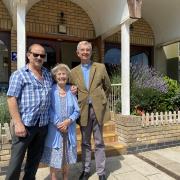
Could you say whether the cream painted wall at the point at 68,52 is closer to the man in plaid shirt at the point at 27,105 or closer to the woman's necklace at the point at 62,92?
the woman's necklace at the point at 62,92

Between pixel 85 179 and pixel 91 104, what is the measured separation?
104cm

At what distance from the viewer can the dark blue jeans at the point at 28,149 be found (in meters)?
2.82

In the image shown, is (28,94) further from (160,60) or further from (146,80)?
(160,60)

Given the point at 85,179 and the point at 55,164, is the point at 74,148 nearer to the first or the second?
the point at 55,164

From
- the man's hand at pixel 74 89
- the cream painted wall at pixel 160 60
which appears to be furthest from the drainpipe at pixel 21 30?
the cream painted wall at pixel 160 60

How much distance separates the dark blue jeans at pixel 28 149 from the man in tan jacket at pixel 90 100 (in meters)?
0.67

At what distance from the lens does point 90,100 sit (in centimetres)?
349

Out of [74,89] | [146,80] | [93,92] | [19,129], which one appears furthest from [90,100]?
[146,80]

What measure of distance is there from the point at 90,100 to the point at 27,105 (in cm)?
96

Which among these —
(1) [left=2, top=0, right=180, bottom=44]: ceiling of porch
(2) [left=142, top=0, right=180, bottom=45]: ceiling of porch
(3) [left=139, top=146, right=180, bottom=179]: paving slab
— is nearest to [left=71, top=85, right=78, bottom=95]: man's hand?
(3) [left=139, top=146, right=180, bottom=179]: paving slab

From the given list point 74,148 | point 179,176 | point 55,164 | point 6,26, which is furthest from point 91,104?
point 6,26

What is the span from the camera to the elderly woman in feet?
10.1

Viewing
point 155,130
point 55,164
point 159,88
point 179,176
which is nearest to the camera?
point 55,164

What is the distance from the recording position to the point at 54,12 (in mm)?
6566
